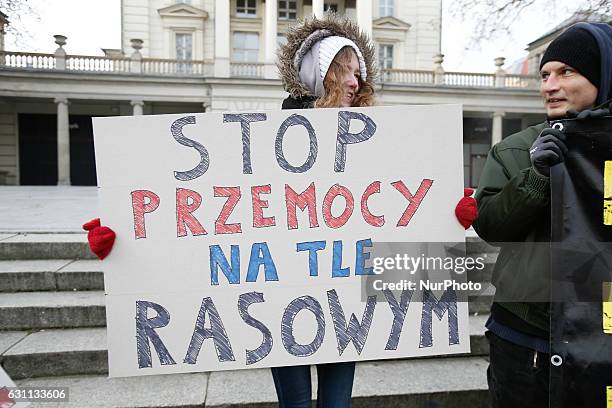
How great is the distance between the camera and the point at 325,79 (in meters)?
1.71

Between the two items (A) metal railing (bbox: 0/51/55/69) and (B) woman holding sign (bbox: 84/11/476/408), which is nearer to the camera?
(B) woman holding sign (bbox: 84/11/476/408)

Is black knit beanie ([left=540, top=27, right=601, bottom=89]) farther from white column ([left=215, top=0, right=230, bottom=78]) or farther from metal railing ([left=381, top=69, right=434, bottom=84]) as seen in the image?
metal railing ([left=381, top=69, right=434, bottom=84])

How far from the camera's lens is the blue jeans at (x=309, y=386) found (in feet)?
5.41

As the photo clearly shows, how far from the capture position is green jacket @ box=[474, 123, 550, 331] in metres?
1.36

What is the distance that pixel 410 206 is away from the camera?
171 cm

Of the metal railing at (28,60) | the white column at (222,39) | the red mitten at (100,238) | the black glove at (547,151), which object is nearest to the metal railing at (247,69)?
the white column at (222,39)

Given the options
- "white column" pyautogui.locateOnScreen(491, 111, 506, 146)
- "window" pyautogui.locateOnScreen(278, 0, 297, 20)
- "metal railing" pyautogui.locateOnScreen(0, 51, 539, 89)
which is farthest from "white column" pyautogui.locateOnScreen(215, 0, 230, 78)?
"white column" pyautogui.locateOnScreen(491, 111, 506, 146)

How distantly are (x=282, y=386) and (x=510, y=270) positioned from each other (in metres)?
0.96

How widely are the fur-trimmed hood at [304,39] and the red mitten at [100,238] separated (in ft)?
2.99

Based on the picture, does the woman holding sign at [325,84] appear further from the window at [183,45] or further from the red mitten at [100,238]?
the window at [183,45]

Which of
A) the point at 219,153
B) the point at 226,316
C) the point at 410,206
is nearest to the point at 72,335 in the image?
the point at 226,316

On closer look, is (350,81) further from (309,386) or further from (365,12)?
(365,12)

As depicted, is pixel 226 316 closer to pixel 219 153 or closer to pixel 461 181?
pixel 219 153

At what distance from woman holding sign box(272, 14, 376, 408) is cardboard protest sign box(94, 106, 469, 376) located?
10 cm
